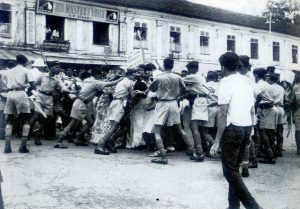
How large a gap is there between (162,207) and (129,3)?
21575 millimetres

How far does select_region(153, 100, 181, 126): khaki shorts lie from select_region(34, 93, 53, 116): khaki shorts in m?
3.46

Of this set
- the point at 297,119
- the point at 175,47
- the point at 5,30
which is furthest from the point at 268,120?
the point at 175,47

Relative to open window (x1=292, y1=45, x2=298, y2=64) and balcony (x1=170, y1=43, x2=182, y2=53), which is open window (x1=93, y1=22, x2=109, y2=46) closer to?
balcony (x1=170, y1=43, x2=182, y2=53)

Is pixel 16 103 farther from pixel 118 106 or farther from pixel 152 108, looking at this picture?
pixel 152 108

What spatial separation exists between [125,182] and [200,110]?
2.89 meters

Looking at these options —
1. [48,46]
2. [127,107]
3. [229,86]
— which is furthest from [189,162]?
[48,46]

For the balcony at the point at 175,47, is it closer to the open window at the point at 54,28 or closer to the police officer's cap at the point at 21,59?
the open window at the point at 54,28

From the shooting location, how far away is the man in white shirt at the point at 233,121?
490 cm

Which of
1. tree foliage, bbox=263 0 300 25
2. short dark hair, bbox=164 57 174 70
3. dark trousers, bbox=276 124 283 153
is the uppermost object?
tree foliage, bbox=263 0 300 25

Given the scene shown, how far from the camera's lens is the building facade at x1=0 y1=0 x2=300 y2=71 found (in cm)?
2155

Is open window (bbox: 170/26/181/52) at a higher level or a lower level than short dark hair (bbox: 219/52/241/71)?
higher

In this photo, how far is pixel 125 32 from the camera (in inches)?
999

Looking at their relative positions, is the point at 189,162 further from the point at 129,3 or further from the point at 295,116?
the point at 129,3

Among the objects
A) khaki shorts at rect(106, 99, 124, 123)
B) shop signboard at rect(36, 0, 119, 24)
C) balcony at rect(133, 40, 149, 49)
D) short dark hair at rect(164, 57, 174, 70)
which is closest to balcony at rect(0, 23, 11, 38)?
shop signboard at rect(36, 0, 119, 24)
